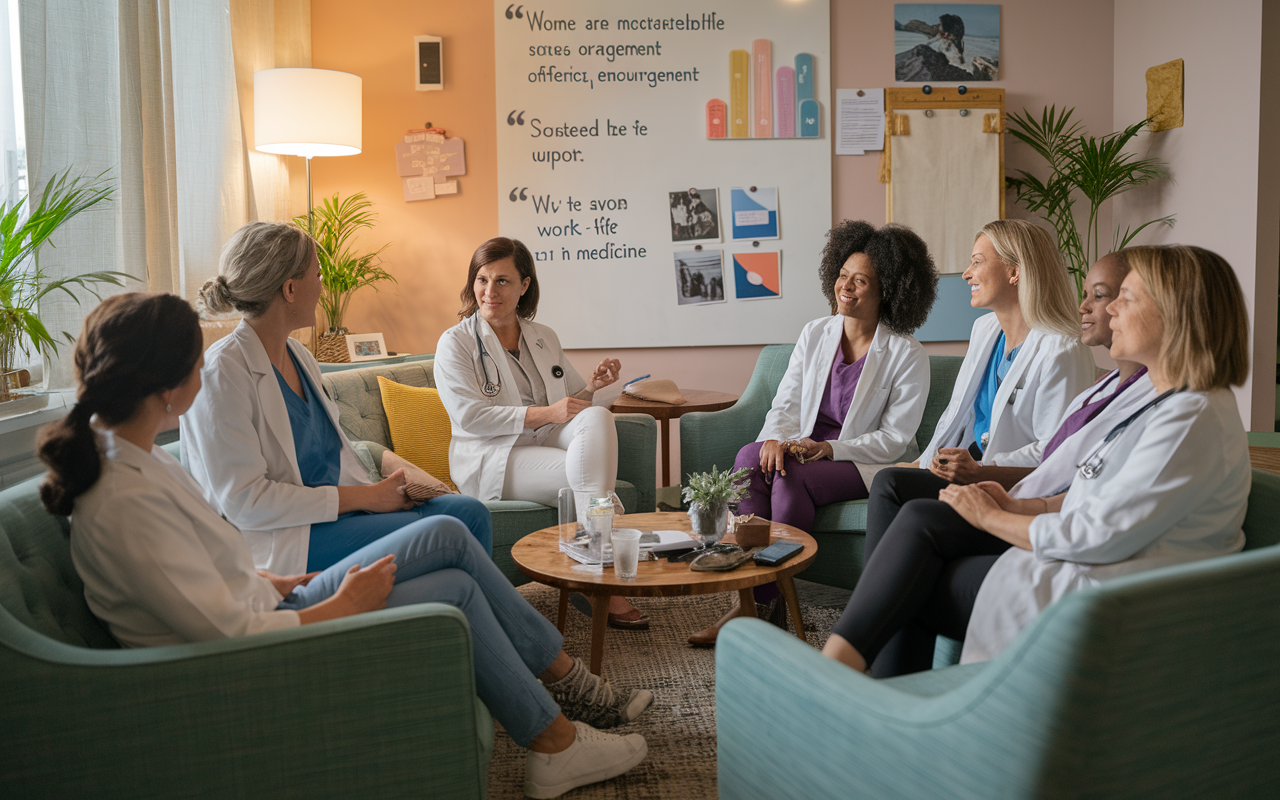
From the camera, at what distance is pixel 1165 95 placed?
405cm

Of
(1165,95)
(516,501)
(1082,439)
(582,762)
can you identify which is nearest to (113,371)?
(582,762)

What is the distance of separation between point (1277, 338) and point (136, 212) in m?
4.55

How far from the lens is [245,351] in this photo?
73.1 inches

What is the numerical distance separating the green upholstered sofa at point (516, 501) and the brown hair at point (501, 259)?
380 millimetres

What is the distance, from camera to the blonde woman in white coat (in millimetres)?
2166

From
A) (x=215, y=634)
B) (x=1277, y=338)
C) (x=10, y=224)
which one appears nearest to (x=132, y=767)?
(x=215, y=634)

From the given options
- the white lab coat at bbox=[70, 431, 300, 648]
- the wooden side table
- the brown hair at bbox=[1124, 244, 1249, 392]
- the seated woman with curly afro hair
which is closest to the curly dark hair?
the seated woman with curly afro hair

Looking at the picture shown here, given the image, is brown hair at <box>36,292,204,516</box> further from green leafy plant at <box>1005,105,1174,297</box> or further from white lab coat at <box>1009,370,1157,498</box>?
green leafy plant at <box>1005,105,1174,297</box>

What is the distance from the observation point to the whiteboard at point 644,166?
163 inches

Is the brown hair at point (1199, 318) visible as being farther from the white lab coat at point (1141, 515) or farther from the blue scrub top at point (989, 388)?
the blue scrub top at point (989, 388)

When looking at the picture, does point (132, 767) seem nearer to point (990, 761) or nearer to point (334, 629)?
point (334, 629)

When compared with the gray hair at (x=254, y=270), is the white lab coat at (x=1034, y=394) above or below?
below

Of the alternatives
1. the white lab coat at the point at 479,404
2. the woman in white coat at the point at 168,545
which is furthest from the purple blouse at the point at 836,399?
the woman in white coat at the point at 168,545

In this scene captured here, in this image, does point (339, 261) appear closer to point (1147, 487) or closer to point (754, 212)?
point (754, 212)
